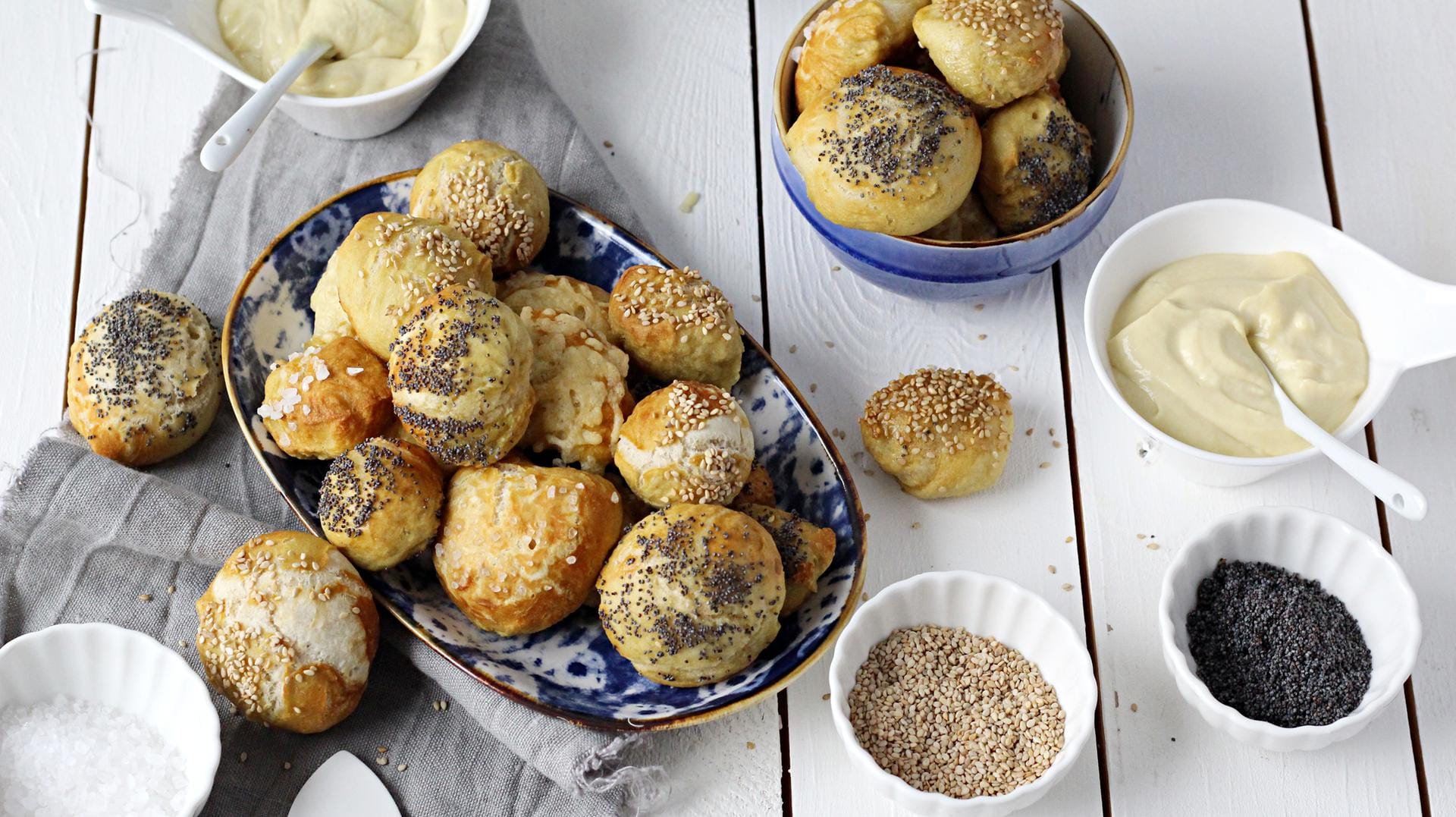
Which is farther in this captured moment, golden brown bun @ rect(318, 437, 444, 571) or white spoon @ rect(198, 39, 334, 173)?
white spoon @ rect(198, 39, 334, 173)

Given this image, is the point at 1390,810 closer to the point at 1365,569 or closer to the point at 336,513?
the point at 1365,569

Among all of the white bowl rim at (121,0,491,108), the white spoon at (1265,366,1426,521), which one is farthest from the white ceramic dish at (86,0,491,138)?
the white spoon at (1265,366,1426,521)

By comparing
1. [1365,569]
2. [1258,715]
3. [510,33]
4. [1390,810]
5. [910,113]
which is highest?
[910,113]

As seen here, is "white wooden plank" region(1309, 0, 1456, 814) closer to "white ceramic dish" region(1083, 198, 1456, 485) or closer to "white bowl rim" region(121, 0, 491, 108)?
"white ceramic dish" region(1083, 198, 1456, 485)

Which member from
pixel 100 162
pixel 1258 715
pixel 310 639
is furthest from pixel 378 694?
pixel 1258 715

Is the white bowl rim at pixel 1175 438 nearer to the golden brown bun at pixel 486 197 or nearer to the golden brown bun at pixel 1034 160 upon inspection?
the golden brown bun at pixel 1034 160
